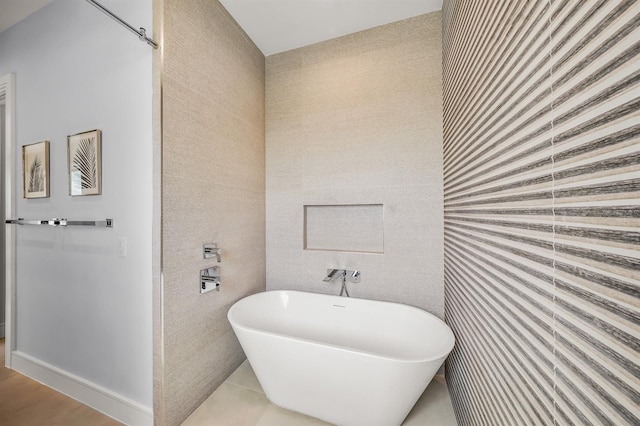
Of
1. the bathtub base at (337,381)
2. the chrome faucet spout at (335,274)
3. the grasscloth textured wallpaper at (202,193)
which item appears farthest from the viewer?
the chrome faucet spout at (335,274)

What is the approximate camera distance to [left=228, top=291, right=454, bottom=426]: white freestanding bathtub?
1146 millimetres

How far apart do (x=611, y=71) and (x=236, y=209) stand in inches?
74.4

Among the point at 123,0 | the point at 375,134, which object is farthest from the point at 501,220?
the point at 123,0

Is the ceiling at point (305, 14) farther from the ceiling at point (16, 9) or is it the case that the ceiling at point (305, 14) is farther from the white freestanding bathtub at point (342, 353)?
the white freestanding bathtub at point (342, 353)

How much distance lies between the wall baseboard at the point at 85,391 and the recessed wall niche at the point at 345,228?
149 centimetres

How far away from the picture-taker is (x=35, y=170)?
1.79 metres

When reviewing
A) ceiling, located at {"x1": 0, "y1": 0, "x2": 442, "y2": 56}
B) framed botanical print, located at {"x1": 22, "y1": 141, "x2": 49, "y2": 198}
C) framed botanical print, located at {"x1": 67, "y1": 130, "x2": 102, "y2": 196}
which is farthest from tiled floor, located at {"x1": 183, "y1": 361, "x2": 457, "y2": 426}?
ceiling, located at {"x1": 0, "y1": 0, "x2": 442, "y2": 56}

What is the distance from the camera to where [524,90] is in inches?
27.2

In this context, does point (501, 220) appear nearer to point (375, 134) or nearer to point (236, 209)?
point (375, 134)

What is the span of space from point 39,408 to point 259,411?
1403mm

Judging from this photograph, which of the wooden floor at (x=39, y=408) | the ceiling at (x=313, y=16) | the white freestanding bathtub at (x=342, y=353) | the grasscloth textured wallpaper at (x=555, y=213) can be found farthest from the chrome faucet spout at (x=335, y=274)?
the ceiling at (x=313, y=16)

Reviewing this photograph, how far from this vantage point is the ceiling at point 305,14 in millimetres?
1744

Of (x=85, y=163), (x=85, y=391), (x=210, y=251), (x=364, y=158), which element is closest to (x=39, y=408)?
(x=85, y=391)

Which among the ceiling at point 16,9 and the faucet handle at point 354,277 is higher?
the ceiling at point 16,9
